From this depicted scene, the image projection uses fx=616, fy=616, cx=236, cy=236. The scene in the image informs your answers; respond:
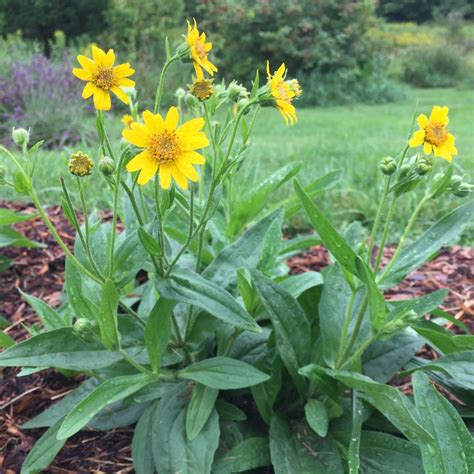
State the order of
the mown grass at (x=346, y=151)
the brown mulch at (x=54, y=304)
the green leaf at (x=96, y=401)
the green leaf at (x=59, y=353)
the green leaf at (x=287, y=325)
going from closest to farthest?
the green leaf at (x=96, y=401) < the green leaf at (x=59, y=353) < the green leaf at (x=287, y=325) < the brown mulch at (x=54, y=304) < the mown grass at (x=346, y=151)

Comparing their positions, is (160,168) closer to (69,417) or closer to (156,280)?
(156,280)

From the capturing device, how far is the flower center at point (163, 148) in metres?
1.21

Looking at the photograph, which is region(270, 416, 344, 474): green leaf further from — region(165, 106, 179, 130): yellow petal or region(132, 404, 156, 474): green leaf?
region(165, 106, 179, 130): yellow petal

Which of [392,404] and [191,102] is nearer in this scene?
[392,404]

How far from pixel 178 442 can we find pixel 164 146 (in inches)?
28.7

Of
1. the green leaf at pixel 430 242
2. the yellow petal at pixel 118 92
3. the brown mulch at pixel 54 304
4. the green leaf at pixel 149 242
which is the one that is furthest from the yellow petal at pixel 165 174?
the brown mulch at pixel 54 304

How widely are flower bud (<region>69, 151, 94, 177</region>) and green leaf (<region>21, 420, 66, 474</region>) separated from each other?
66cm

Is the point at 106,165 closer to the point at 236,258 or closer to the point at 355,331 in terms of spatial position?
the point at 236,258

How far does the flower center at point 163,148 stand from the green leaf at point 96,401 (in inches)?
20.8

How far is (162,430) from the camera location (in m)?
1.52

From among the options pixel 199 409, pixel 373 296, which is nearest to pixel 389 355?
pixel 373 296

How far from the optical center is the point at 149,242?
1.32 metres

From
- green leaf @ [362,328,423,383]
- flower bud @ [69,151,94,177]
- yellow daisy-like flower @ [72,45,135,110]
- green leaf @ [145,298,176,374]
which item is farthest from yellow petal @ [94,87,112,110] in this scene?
green leaf @ [362,328,423,383]

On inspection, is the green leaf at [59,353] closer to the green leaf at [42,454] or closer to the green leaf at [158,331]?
the green leaf at [158,331]
